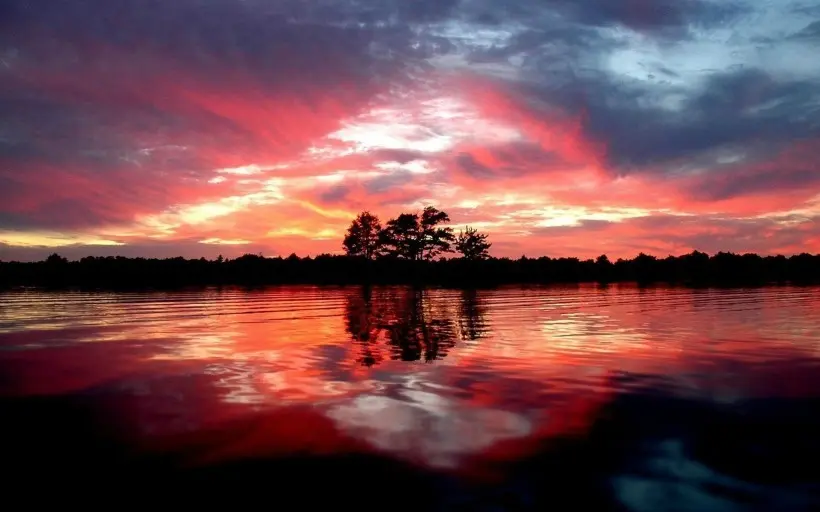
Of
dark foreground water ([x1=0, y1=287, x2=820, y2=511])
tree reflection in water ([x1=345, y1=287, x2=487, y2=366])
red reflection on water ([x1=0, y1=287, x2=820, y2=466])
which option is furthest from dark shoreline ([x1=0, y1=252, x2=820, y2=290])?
dark foreground water ([x1=0, y1=287, x2=820, y2=511])

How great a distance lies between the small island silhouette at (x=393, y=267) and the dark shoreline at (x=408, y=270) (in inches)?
8.5

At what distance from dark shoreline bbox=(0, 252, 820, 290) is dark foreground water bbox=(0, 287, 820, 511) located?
86826 mm

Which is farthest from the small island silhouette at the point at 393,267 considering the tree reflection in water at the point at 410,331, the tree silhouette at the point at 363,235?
the tree reflection in water at the point at 410,331

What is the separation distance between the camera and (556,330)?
24.3 m

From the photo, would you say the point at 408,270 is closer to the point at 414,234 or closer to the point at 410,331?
the point at 414,234

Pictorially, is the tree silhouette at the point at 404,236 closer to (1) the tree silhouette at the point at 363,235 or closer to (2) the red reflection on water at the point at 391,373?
(1) the tree silhouette at the point at 363,235

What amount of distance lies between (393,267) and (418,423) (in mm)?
111733

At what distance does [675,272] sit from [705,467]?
15301cm

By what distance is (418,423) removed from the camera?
10.0 meters

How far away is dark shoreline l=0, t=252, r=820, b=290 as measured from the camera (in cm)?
11360

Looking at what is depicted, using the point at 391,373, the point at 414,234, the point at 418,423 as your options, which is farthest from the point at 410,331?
the point at 414,234

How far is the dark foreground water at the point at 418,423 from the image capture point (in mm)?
7039

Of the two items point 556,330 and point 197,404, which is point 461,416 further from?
point 556,330

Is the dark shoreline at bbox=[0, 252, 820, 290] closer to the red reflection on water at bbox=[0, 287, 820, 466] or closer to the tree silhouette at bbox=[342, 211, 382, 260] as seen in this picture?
the tree silhouette at bbox=[342, 211, 382, 260]
